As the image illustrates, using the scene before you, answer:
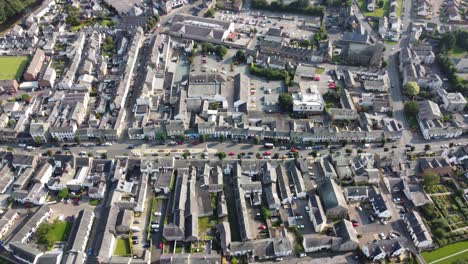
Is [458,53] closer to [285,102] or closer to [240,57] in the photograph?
[285,102]

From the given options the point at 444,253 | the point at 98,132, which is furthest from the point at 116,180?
the point at 444,253

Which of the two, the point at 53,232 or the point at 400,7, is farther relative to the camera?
the point at 400,7

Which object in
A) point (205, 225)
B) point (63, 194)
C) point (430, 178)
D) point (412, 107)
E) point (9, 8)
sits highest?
point (9, 8)

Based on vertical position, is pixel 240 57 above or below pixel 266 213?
above

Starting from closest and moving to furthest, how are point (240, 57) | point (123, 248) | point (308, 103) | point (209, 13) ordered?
point (123, 248) < point (308, 103) < point (240, 57) < point (209, 13)

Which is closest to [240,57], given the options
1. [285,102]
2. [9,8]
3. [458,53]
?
[285,102]

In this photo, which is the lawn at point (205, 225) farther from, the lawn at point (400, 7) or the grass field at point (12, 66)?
the lawn at point (400, 7)
